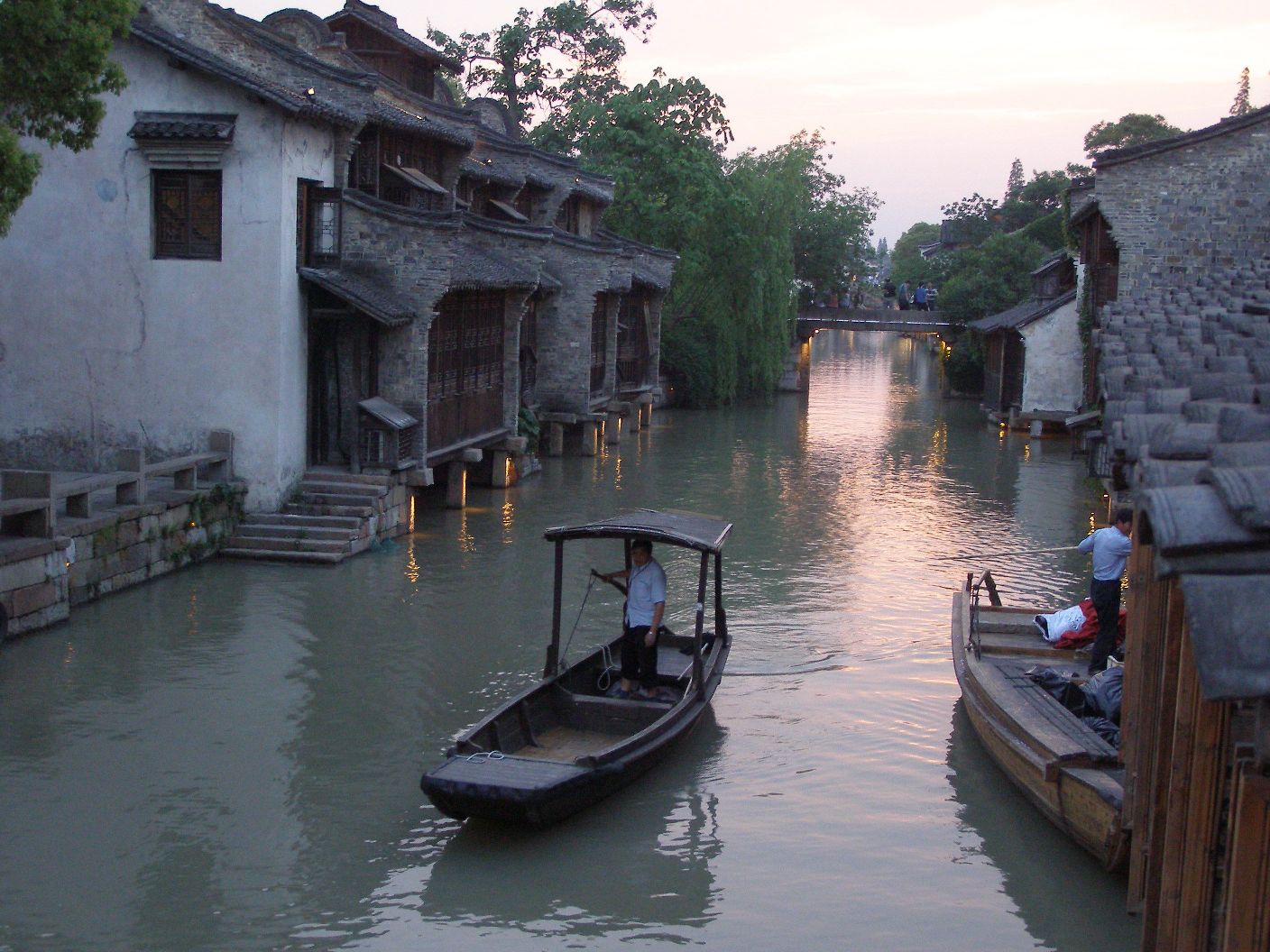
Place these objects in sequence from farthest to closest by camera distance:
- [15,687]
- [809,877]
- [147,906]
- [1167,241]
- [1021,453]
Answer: [1021,453], [1167,241], [15,687], [809,877], [147,906]

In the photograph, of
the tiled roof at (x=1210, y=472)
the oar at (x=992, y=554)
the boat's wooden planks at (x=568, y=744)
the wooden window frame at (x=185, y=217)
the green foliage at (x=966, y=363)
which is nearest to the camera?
the tiled roof at (x=1210, y=472)

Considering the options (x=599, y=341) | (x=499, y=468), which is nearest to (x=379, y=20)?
(x=599, y=341)

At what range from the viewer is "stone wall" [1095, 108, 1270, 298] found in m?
24.3

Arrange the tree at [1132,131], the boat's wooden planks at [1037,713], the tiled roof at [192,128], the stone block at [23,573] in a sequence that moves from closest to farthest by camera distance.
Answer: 1. the boat's wooden planks at [1037,713]
2. the stone block at [23,573]
3. the tiled roof at [192,128]
4. the tree at [1132,131]

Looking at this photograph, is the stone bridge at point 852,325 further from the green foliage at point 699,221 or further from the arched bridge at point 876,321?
the green foliage at point 699,221

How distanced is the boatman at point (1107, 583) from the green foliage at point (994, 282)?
37.5 metres

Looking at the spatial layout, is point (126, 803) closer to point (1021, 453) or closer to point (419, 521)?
point (419, 521)

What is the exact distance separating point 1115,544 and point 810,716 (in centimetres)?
326

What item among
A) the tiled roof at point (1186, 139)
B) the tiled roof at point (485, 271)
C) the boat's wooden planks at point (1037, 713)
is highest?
the tiled roof at point (1186, 139)

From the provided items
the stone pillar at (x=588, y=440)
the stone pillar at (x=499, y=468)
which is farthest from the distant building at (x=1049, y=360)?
the stone pillar at (x=499, y=468)

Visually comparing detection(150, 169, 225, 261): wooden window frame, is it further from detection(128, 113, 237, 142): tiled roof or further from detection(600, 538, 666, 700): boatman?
detection(600, 538, 666, 700): boatman

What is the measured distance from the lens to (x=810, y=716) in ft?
43.1

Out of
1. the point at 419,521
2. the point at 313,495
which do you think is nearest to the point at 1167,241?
the point at 419,521

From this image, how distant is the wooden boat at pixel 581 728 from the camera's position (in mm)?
9383
